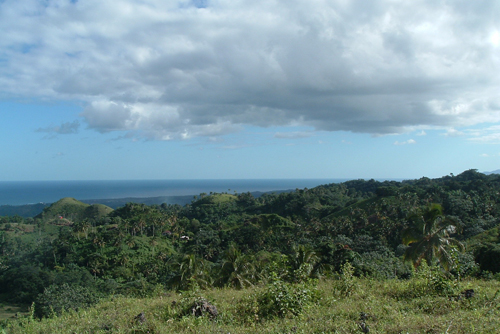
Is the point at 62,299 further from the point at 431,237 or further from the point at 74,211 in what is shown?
the point at 74,211

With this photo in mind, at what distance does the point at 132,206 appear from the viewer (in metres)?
93.3

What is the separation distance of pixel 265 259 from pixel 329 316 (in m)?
33.5

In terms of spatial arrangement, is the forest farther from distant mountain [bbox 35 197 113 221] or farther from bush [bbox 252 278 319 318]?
distant mountain [bbox 35 197 113 221]

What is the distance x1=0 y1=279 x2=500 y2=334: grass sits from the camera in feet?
22.0

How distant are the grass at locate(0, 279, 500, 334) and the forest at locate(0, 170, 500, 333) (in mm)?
58

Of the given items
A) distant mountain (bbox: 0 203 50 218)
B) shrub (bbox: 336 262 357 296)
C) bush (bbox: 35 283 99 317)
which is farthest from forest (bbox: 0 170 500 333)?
distant mountain (bbox: 0 203 50 218)

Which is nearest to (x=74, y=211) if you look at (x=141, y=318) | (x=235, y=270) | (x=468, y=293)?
(x=235, y=270)

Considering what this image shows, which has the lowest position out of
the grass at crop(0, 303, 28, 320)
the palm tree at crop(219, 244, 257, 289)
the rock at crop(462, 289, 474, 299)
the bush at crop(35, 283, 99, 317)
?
the grass at crop(0, 303, 28, 320)

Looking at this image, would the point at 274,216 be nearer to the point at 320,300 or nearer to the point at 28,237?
the point at 28,237

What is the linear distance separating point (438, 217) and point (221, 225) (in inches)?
2644

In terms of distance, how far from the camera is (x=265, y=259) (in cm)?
4025

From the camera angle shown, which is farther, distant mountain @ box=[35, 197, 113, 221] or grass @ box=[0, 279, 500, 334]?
distant mountain @ box=[35, 197, 113, 221]

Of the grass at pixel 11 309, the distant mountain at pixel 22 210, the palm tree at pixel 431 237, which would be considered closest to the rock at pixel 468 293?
the palm tree at pixel 431 237

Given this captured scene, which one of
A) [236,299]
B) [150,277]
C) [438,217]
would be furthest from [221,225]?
[236,299]
